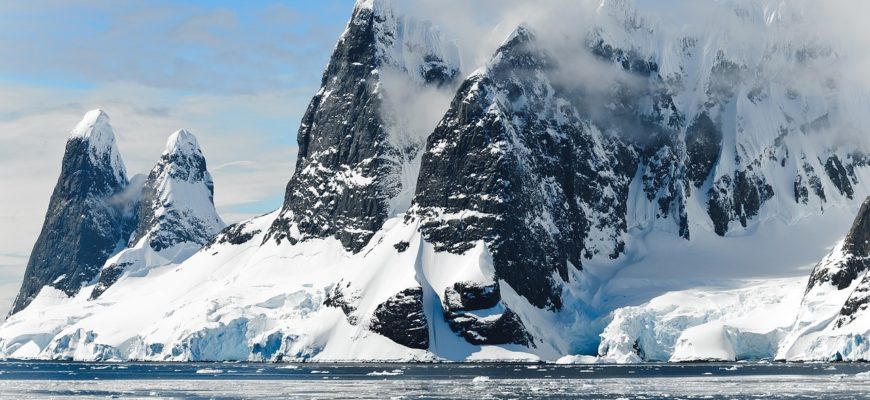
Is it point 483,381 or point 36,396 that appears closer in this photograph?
point 36,396

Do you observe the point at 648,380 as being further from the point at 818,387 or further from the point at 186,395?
the point at 186,395

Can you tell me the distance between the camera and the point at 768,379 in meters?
192

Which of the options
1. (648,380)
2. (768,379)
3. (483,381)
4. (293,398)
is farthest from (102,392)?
(768,379)

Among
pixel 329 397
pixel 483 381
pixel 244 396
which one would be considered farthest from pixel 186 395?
pixel 483 381

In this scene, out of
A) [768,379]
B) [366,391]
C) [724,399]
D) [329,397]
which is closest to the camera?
[724,399]

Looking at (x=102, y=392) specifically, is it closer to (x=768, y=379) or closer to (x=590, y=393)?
(x=590, y=393)

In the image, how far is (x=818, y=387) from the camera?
169750 mm

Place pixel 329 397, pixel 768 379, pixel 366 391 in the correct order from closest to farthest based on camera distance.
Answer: pixel 329 397, pixel 366 391, pixel 768 379

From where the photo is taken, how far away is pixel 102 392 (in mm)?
183000

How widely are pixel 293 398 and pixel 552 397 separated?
2796 cm

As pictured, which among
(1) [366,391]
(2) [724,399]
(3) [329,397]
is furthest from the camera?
(1) [366,391]

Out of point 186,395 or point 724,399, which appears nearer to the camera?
point 724,399

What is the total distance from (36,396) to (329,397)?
34094 millimetres

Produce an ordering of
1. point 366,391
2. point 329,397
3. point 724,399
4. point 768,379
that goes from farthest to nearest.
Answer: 1. point 768,379
2. point 366,391
3. point 329,397
4. point 724,399
